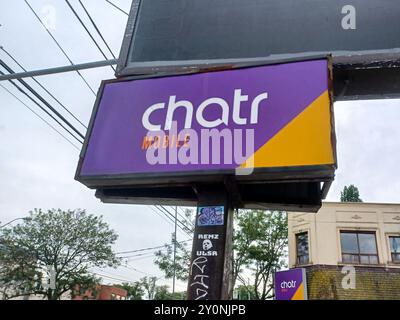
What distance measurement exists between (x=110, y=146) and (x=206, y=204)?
3.70ft

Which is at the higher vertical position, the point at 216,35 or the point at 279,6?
the point at 279,6

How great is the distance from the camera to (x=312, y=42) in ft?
13.9

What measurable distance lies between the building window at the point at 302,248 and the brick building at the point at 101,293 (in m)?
22.5

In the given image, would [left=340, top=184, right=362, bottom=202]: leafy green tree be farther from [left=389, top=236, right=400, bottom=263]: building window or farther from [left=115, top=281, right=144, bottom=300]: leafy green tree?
[left=115, top=281, right=144, bottom=300]: leafy green tree

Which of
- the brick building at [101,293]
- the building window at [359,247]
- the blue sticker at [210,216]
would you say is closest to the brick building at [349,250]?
the building window at [359,247]

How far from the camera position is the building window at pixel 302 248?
18344 mm

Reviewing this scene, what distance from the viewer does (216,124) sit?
355 cm

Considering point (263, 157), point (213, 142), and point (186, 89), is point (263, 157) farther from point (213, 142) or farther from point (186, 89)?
point (186, 89)

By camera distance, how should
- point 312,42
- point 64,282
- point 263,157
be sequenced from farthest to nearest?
1. point 64,282
2. point 312,42
3. point 263,157

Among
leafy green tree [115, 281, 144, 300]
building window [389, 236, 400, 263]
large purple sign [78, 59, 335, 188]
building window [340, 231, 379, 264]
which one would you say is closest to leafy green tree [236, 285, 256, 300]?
building window [340, 231, 379, 264]

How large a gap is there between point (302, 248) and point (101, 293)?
3937 cm

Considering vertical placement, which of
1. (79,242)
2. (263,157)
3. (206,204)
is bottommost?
(206,204)

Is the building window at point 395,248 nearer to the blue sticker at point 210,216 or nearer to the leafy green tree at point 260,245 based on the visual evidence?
the leafy green tree at point 260,245

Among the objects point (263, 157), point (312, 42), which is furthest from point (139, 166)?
point (312, 42)
